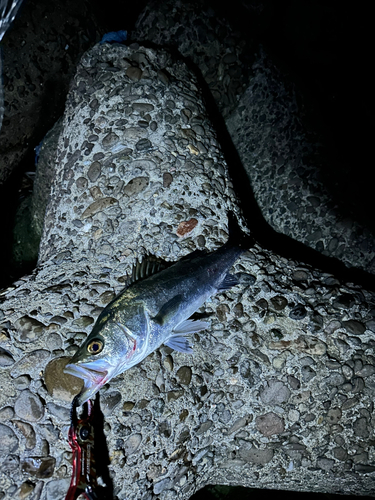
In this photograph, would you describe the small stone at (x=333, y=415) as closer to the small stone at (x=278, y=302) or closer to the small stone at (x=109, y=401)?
the small stone at (x=278, y=302)

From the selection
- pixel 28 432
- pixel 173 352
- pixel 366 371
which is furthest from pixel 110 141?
pixel 366 371

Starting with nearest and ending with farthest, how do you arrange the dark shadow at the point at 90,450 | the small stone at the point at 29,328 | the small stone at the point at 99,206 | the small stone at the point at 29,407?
the dark shadow at the point at 90,450 < the small stone at the point at 29,407 < the small stone at the point at 29,328 < the small stone at the point at 99,206

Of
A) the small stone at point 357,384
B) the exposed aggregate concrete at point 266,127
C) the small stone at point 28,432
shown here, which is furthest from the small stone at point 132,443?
the exposed aggregate concrete at point 266,127

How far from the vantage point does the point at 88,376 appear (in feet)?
5.00

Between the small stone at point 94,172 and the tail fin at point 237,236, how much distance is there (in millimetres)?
1038

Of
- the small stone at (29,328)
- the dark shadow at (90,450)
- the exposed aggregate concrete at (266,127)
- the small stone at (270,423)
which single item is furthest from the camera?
the exposed aggregate concrete at (266,127)

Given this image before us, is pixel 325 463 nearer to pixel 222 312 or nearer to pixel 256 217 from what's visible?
pixel 222 312

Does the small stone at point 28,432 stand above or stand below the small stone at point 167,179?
below

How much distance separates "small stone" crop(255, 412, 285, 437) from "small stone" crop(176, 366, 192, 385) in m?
0.52

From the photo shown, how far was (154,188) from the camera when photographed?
2639 millimetres

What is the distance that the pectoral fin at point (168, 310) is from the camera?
174 centimetres

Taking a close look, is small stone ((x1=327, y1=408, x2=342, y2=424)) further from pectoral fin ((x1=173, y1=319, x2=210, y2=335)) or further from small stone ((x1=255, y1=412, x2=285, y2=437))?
pectoral fin ((x1=173, y1=319, x2=210, y2=335))

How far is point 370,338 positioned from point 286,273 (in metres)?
0.66

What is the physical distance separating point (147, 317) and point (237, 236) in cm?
103
